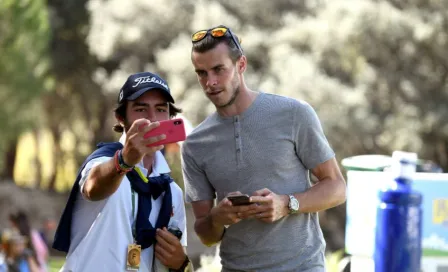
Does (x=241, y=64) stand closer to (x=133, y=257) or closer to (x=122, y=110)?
(x=122, y=110)

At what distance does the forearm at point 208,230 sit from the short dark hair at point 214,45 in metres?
0.70

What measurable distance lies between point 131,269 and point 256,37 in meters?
20.6

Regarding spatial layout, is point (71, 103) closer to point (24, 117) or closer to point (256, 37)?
point (24, 117)

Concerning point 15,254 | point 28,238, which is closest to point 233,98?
point 15,254

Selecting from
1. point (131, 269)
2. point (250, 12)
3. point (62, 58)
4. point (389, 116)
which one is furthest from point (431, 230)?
point (62, 58)

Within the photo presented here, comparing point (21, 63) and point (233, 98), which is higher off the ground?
point (21, 63)

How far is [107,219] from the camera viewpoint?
375cm

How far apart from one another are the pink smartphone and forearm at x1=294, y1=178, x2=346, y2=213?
34.9 inches

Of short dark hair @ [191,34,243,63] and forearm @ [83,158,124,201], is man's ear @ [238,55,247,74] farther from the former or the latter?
forearm @ [83,158,124,201]

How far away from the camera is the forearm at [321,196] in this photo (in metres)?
4.09

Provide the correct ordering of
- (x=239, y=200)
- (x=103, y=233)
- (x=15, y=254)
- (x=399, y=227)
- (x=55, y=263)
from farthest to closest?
1. (x=55, y=263)
2. (x=15, y=254)
3. (x=239, y=200)
4. (x=103, y=233)
5. (x=399, y=227)

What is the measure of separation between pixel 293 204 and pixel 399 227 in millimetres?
976

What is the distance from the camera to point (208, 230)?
425 cm

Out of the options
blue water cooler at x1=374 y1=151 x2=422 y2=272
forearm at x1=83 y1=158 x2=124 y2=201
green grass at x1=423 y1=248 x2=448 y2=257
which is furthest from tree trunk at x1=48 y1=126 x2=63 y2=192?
blue water cooler at x1=374 y1=151 x2=422 y2=272
